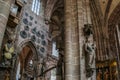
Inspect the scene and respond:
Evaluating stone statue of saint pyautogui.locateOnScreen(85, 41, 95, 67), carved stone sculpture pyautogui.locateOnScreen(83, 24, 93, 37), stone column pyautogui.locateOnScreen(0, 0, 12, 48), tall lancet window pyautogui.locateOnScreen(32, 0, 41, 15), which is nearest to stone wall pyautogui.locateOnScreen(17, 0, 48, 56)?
tall lancet window pyautogui.locateOnScreen(32, 0, 41, 15)

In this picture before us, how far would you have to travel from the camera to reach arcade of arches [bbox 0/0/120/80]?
299 inches

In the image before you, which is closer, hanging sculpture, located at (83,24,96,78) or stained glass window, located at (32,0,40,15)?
hanging sculpture, located at (83,24,96,78)

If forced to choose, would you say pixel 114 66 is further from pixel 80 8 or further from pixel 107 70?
pixel 80 8

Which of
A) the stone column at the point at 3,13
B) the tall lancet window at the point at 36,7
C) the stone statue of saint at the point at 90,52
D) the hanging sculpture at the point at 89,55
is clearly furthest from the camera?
the tall lancet window at the point at 36,7

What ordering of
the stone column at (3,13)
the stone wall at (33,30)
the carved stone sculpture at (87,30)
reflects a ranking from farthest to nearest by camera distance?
1. the stone wall at (33,30)
2. the carved stone sculpture at (87,30)
3. the stone column at (3,13)

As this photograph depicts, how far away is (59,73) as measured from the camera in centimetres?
821

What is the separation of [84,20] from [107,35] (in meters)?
8.81

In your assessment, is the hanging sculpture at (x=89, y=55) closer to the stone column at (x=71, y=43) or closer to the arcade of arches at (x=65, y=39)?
the arcade of arches at (x=65, y=39)

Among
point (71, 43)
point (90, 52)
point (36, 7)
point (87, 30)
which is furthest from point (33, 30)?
point (90, 52)

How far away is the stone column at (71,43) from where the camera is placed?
741 cm

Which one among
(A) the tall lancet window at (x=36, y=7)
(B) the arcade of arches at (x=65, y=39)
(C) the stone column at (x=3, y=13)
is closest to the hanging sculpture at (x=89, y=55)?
(B) the arcade of arches at (x=65, y=39)

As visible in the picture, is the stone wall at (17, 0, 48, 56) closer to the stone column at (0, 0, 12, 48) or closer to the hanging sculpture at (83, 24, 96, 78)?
the hanging sculpture at (83, 24, 96, 78)

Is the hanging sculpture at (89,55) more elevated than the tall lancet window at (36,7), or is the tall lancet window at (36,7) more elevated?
the tall lancet window at (36,7)

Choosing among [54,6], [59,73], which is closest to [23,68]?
[54,6]
